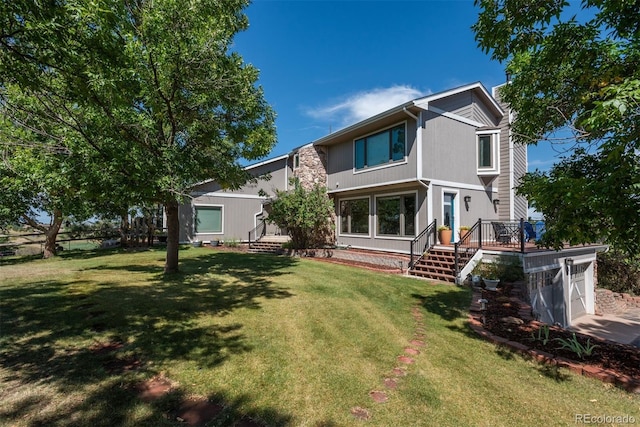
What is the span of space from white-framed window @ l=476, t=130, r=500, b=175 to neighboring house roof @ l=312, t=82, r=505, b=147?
28.0 inches

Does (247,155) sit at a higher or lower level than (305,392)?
higher

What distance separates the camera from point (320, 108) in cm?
2492

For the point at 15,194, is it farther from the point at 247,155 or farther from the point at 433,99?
the point at 433,99

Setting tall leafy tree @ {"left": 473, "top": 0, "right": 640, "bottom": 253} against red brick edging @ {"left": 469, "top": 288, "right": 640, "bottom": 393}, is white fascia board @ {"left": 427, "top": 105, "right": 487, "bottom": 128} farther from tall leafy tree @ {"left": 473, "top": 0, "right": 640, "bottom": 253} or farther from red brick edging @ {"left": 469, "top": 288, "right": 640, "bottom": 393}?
red brick edging @ {"left": 469, "top": 288, "right": 640, "bottom": 393}

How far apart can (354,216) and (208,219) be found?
8848mm

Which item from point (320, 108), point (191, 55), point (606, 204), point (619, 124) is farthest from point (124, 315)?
point (320, 108)

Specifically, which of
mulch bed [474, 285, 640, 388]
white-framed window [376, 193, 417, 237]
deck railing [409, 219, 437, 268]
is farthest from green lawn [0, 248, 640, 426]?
white-framed window [376, 193, 417, 237]

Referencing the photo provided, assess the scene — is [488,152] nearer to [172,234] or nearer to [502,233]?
[502,233]

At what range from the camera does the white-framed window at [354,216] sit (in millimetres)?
13868

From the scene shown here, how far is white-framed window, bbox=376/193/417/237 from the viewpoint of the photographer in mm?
11836

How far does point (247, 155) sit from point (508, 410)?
25.7 ft

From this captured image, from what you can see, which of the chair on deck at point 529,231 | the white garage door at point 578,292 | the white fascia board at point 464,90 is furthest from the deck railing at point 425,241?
the white garage door at point 578,292

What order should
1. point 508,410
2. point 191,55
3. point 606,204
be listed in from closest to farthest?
1. point 508,410
2. point 606,204
3. point 191,55

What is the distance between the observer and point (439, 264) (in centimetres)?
989
